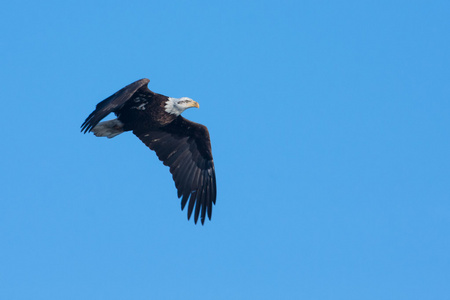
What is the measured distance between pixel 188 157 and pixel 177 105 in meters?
1.58

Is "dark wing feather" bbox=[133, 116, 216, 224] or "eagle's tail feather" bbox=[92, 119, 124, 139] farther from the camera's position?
"dark wing feather" bbox=[133, 116, 216, 224]

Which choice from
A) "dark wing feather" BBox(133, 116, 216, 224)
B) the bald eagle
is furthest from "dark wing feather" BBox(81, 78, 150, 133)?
"dark wing feather" BBox(133, 116, 216, 224)

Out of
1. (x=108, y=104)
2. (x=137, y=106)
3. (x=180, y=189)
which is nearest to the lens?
(x=108, y=104)

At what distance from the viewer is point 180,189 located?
14.1 meters

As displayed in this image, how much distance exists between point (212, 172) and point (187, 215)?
115 cm

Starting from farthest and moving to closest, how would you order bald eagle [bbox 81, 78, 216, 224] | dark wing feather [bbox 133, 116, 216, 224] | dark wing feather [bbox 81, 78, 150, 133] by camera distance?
1. dark wing feather [bbox 133, 116, 216, 224]
2. bald eagle [bbox 81, 78, 216, 224]
3. dark wing feather [bbox 81, 78, 150, 133]

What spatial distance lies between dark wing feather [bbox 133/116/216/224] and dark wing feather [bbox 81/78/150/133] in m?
1.84

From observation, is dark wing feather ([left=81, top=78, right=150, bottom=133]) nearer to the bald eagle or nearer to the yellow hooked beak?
the bald eagle

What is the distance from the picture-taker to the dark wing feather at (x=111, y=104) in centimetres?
1152

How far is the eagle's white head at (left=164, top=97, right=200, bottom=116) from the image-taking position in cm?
1325

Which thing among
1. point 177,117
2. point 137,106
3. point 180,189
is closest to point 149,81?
point 137,106

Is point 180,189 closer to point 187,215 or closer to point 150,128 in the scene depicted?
point 187,215

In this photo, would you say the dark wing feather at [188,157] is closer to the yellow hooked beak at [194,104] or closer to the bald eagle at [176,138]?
the bald eagle at [176,138]

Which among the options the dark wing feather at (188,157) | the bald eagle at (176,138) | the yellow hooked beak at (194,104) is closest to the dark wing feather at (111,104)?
the bald eagle at (176,138)
